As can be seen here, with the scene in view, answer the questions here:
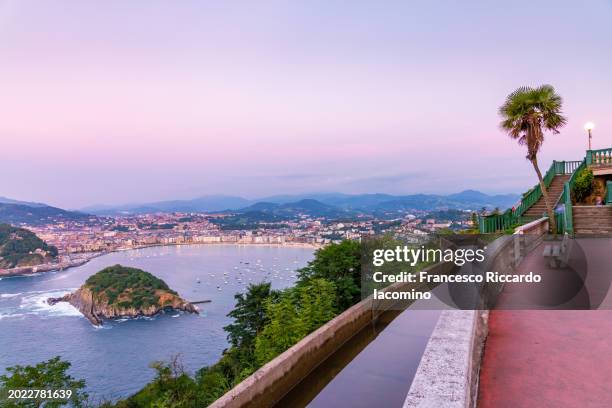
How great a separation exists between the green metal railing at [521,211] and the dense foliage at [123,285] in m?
77.6

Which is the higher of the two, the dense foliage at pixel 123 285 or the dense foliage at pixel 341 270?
the dense foliage at pixel 341 270

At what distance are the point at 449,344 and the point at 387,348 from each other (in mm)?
3866

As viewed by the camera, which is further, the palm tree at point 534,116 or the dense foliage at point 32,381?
the palm tree at point 534,116

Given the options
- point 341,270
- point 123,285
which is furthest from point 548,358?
point 123,285

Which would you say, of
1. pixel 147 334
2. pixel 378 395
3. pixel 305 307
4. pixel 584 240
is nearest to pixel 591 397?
pixel 378 395

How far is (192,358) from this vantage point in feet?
163

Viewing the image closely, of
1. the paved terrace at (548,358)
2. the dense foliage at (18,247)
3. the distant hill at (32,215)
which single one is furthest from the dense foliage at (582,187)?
the distant hill at (32,215)

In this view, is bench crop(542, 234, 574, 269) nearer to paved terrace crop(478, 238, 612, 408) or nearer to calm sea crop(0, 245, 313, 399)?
paved terrace crop(478, 238, 612, 408)

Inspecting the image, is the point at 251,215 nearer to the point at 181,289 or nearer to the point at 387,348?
the point at 181,289

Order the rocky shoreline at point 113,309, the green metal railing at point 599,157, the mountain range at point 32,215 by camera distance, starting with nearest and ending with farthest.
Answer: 1. the green metal railing at point 599,157
2. the rocky shoreline at point 113,309
3. the mountain range at point 32,215

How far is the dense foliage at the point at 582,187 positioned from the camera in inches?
772

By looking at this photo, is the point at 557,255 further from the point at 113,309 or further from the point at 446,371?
the point at 113,309

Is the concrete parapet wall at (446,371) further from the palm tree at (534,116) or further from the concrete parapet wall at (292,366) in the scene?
the palm tree at (534,116)

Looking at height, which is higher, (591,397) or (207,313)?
(591,397)
